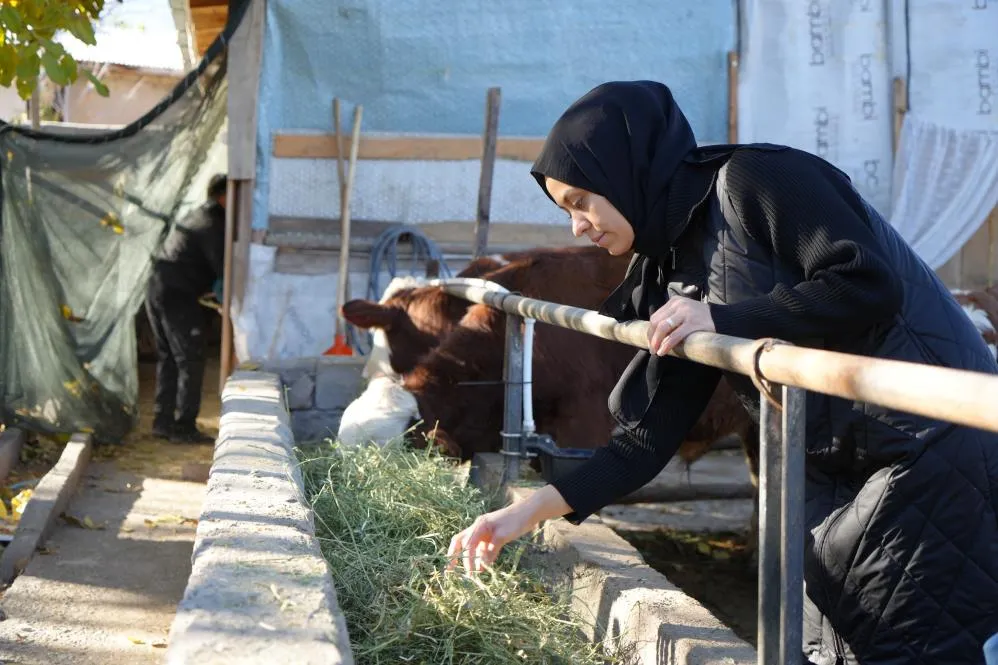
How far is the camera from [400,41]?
8.09 meters

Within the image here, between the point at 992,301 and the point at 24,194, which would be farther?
the point at 24,194

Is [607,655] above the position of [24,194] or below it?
below

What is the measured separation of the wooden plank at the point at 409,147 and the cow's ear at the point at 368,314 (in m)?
2.76

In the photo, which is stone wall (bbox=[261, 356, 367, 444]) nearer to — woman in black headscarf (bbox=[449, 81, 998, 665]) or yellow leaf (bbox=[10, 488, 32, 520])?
yellow leaf (bbox=[10, 488, 32, 520])

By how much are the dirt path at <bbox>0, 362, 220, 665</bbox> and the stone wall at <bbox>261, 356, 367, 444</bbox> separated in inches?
34.7

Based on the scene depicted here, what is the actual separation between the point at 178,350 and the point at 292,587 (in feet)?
22.7

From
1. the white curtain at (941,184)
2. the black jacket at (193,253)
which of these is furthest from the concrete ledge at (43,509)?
the white curtain at (941,184)

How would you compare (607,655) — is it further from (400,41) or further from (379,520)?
(400,41)

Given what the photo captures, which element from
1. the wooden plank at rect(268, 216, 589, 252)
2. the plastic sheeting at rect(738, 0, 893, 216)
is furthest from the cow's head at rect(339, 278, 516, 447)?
the plastic sheeting at rect(738, 0, 893, 216)

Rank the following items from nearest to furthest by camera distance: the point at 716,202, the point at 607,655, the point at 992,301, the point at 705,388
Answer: the point at 716,202
the point at 705,388
the point at 607,655
the point at 992,301

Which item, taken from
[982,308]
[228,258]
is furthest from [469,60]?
[982,308]

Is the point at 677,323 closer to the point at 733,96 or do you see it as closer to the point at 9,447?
the point at 9,447

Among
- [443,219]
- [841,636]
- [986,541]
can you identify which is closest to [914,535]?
[986,541]

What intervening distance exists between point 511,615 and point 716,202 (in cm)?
124
